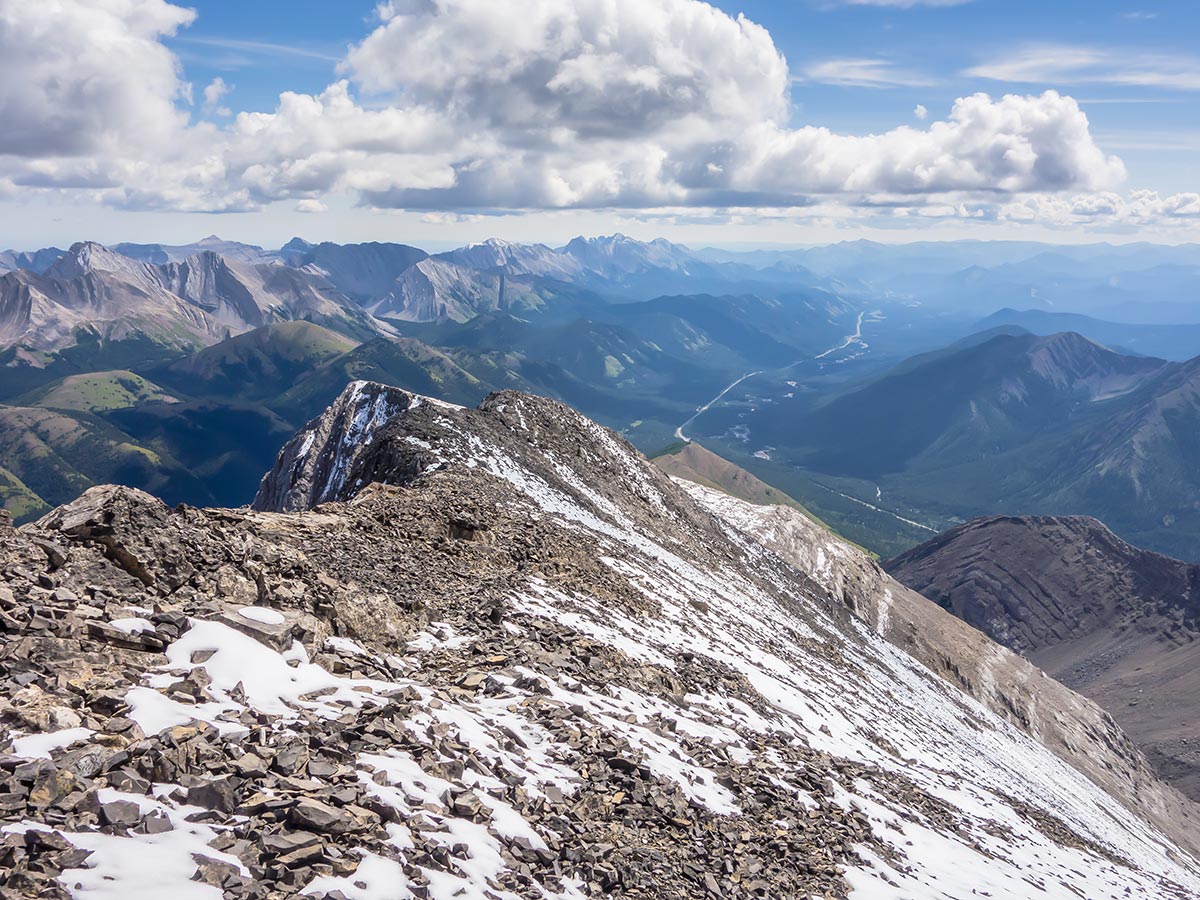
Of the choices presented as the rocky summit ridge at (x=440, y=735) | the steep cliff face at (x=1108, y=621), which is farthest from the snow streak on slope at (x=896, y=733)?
the steep cliff face at (x=1108, y=621)

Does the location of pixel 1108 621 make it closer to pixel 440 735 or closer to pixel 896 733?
pixel 896 733

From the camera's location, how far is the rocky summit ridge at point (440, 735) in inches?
454

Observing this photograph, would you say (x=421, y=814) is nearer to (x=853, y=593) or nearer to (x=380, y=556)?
(x=380, y=556)

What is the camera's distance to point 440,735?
16.2 m

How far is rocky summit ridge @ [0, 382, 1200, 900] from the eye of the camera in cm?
1153

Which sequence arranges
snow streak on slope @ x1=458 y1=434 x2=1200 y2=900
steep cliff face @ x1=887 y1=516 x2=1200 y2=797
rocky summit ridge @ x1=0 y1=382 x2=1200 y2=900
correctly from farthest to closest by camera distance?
1. steep cliff face @ x1=887 y1=516 x2=1200 y2=797
2. snow streak on slope @ x1=458 y1=434 x2=1200 y2=900
3. rocky summit ridge @ x1=0 y1=382 x2=1200 y2=900

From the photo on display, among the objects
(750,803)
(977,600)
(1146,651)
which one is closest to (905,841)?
(750,803)

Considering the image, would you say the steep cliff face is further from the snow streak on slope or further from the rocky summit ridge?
the rocky summit ridge

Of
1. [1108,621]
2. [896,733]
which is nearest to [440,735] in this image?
[896,733]

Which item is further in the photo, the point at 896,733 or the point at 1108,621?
the point at 1108,621

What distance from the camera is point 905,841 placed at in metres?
22.3

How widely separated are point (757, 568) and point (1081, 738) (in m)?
53.1

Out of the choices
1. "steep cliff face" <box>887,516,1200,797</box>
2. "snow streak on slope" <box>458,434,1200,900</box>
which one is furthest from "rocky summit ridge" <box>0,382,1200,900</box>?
"steep cliff face" <box>887,516,1200,797</box>

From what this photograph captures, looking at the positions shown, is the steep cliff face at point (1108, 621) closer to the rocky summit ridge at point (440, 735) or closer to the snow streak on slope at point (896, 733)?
the snow streak on slope at point (896, 733)
